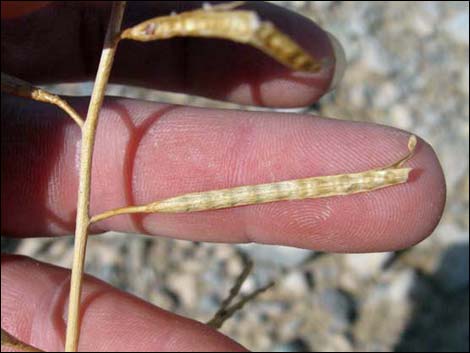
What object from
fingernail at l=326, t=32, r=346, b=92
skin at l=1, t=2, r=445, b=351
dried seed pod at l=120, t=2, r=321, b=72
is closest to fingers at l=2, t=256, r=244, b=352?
skin at l=1, t=2, r=445, b=351

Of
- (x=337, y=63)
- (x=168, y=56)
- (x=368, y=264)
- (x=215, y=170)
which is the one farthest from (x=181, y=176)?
(x=368, y=264)

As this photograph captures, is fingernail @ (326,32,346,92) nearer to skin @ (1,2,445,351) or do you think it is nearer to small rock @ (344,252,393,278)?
skin @ (1,2,445,351)

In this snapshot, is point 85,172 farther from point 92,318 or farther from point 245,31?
point 245,31

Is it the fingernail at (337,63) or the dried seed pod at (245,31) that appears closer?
the dried seed pod at (245,31)

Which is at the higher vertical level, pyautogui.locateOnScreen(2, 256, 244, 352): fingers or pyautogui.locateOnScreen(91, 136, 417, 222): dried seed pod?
pyautogui.locateOnScreen(91, 136, 417, 222): dried seed pod

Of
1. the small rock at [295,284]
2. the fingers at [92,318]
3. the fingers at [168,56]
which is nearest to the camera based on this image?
the fingers at [92,318]

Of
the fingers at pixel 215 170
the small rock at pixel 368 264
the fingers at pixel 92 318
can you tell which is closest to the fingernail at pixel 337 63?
the fingers at pixel 215 170

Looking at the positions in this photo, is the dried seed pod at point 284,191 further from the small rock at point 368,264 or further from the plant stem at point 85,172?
the small rock at point 368,264
